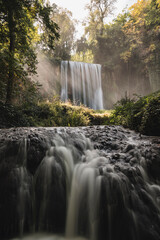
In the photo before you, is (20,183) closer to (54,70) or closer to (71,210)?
(71,210)

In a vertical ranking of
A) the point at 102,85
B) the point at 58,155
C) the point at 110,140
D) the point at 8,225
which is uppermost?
the point at 102,85

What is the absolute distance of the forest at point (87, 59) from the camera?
5.05 metres

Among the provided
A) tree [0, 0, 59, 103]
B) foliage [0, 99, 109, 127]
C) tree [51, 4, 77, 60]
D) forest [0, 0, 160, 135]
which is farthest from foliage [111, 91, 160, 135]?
tree [51, 4, 77, 60]

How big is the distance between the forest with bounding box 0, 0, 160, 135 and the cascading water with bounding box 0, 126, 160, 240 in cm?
185

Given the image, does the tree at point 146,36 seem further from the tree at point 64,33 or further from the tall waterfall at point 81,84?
the tree at point 64,33

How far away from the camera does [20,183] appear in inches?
83.5

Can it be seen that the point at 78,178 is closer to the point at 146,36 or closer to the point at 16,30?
the point at 16,30

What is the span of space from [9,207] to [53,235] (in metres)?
0.76

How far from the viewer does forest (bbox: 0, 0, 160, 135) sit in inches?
199

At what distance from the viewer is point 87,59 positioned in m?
29.1

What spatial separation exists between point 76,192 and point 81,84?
51.7 feet

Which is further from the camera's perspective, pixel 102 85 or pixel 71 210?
pixel 102 85

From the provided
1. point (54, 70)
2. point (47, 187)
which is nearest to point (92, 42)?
point (54, 70)

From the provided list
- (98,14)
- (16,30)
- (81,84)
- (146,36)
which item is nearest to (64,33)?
(98,14)
